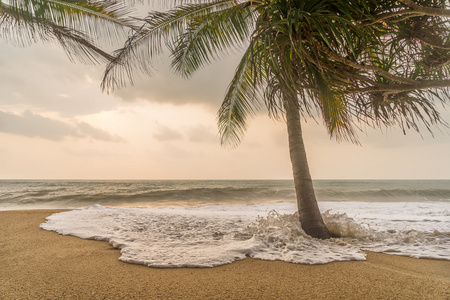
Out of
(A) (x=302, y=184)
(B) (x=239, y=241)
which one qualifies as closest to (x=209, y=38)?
(A) (x=302, y=184)

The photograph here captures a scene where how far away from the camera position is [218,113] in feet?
20.9

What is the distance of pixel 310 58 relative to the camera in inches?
89.3

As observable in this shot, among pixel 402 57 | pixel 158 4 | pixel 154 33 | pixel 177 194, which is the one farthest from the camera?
pixel 177 194

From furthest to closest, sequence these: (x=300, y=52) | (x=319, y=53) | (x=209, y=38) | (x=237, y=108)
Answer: (x=237, y=108) → (x=209, y=38) → (x=319, y=53) → (x=300, y=52)

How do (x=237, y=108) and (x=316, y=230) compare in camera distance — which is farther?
(x=237, y=108)

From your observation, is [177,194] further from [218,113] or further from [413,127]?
[413,127]

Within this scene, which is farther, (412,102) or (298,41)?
(412,102)

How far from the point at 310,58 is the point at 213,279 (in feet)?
7.44

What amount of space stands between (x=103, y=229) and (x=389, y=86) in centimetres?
518

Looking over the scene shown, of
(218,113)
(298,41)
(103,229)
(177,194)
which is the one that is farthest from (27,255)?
(177,194)

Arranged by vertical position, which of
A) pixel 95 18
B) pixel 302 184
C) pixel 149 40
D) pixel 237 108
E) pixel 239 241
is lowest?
pixel 239 241

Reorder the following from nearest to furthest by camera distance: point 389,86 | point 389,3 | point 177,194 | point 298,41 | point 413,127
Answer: point 298,41
point 389,3
point 389,86
point 413,127
point 177,194

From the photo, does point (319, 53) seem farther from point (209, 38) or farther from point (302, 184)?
point (209, 38)

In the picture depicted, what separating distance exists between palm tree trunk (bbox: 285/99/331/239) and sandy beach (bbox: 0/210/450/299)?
1072 mm
